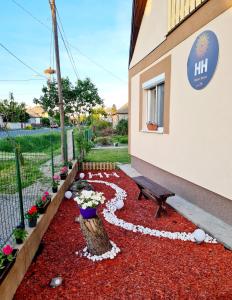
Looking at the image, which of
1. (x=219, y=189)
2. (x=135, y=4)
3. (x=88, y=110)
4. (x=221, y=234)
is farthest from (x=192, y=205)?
(x=88, y=110)

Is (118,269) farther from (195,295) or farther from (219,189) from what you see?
(219,189)

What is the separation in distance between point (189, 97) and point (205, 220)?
8.53 ft

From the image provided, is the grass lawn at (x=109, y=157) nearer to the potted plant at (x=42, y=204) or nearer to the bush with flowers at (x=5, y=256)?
the potted plant at (x=42, y=204)

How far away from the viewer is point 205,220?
4047 mm

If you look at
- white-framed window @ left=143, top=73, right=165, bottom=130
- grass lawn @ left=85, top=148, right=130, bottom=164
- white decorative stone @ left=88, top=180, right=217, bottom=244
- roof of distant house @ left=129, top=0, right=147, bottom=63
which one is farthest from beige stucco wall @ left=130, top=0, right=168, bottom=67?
grass lawn @ left=85, top=148, right=130, bottom=164

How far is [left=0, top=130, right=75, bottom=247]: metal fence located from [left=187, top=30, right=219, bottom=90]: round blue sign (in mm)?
3616

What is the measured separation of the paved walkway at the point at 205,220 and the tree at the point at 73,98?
15732 millimetres

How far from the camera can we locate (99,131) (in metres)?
23.8

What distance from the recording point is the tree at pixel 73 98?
18.6 meters

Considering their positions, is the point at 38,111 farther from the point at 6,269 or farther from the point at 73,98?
the point at 6,269

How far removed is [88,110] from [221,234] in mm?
19556

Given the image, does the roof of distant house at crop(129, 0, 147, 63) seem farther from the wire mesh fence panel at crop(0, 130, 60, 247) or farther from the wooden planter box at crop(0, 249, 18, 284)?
the wooden planter box at crop(0, 249, 18, 284)

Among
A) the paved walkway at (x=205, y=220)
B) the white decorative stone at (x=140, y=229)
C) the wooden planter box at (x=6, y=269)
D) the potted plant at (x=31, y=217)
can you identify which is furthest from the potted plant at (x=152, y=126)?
the wooden planter box at (x=6, y=269)

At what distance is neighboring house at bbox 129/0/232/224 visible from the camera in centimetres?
377
